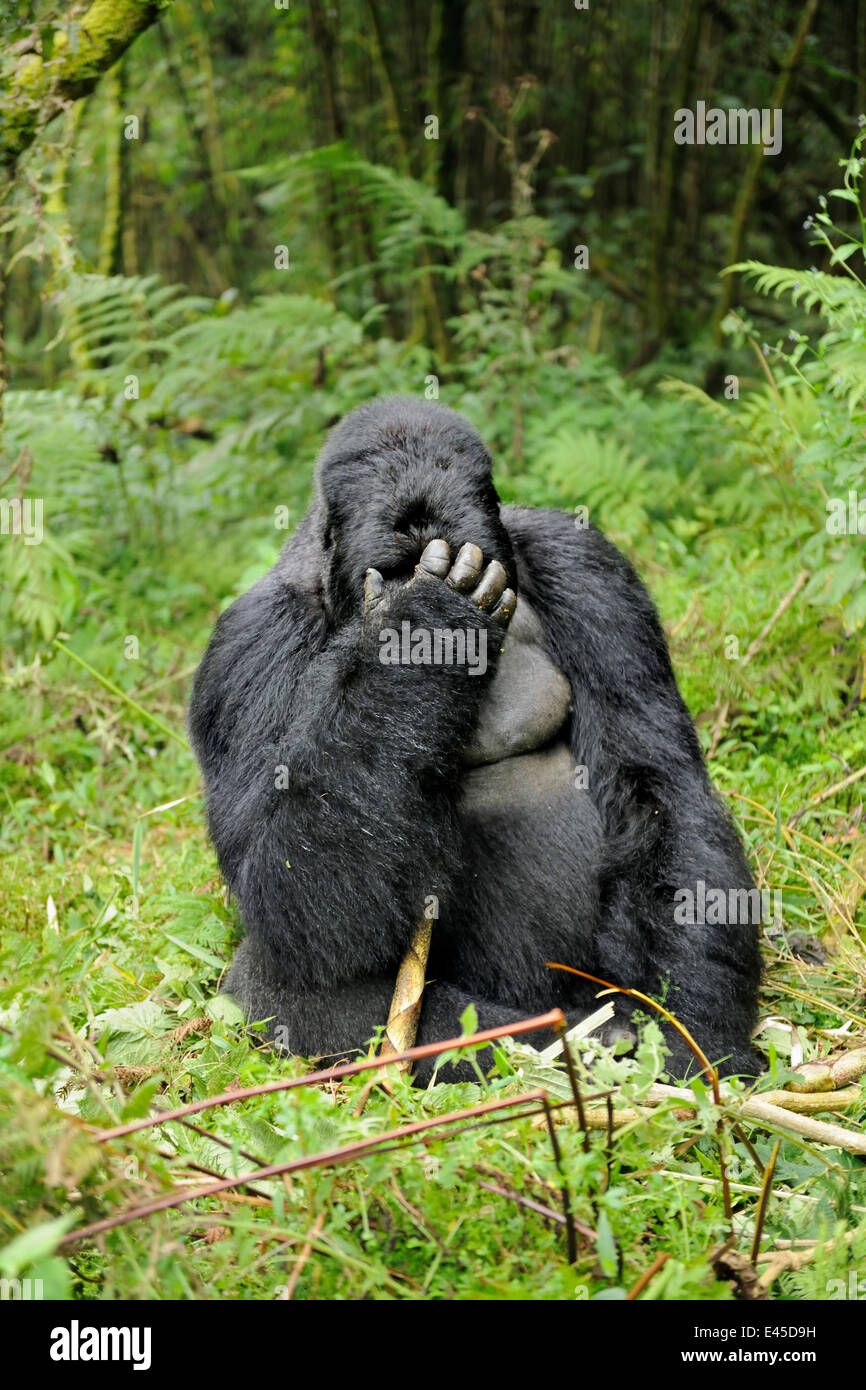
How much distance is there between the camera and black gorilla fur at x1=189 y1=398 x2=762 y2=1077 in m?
3.08

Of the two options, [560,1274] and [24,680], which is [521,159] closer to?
[24,680]

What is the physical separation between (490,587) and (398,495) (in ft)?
1.23

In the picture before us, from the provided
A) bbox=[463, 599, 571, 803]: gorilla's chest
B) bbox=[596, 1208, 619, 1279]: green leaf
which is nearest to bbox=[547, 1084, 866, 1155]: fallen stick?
bbox=[596, 1208, 619, 1279]: green leaf

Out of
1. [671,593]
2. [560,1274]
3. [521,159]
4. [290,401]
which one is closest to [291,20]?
[521,159]

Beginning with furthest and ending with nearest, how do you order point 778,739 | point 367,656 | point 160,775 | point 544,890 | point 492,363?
point 492,363 → point 160,775 → point 778,739 → point 544,890 → point 367,656

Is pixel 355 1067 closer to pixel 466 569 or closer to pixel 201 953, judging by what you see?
pixel 466 569

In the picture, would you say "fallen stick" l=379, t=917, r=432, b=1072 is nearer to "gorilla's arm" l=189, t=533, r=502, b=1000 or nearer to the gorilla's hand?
"gorilla's arm" l=189, t=533, r=502, b=1000

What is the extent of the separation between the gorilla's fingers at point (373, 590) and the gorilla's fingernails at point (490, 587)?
0.25 metres

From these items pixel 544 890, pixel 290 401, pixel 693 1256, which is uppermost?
pixel 290 401

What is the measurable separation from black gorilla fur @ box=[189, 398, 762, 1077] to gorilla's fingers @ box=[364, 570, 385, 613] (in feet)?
0.18

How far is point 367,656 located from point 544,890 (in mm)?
916

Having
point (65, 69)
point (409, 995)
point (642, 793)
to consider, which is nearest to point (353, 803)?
point (409, 995)

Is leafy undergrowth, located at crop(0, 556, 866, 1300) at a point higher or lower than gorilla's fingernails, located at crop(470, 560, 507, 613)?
lower
